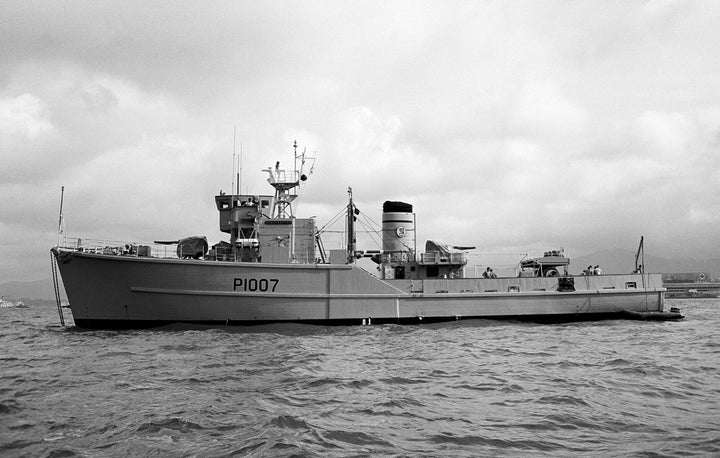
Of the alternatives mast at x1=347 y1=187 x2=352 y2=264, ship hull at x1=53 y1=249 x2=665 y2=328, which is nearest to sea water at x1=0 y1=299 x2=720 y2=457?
ship hull at x1=53 y1=249 x2=665 y2=328

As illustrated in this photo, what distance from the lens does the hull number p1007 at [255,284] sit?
23523 mm

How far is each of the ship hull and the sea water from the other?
4108 mm

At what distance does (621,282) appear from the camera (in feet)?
99.1

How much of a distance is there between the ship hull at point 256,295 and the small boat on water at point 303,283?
45 mm

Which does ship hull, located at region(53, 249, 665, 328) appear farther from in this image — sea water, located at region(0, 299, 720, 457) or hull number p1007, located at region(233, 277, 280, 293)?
sea water, located at region(0, 299, 720, 457)

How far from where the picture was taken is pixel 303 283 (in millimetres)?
24312

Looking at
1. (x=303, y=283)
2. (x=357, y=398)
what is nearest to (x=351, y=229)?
(x=303, y=283)

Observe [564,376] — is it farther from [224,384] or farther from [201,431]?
[201,431]

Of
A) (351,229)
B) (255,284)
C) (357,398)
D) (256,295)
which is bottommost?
(357,398)

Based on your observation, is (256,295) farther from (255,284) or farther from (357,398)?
(357,398)

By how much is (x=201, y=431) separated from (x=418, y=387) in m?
5.02

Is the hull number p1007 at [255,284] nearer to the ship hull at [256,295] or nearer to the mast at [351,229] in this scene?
the ship hull at [256,295]

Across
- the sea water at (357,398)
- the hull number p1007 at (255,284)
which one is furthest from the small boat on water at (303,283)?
the sea water at (357,398)

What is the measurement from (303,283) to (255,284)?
6.97ft
